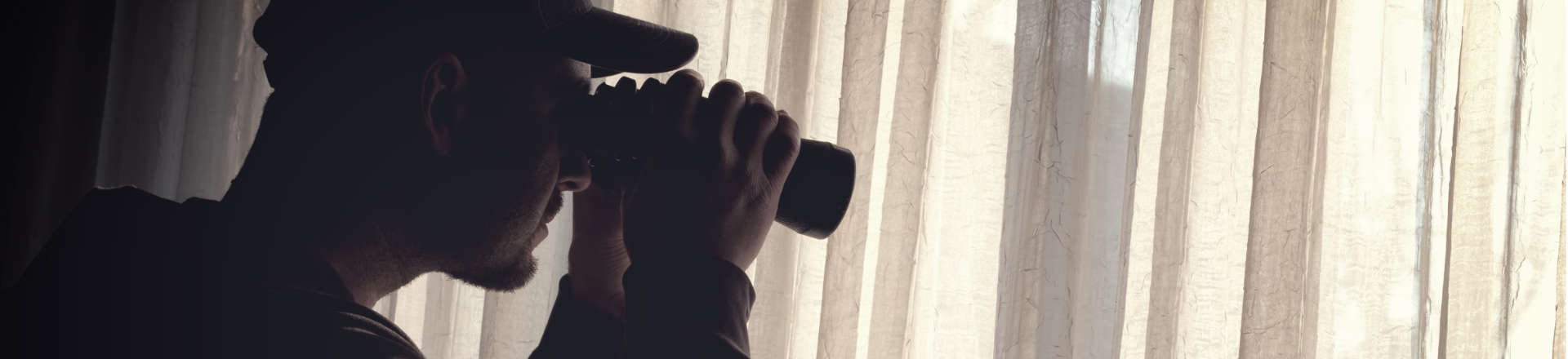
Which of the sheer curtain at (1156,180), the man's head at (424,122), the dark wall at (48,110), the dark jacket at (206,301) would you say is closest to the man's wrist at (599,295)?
the man's head at (424,122)

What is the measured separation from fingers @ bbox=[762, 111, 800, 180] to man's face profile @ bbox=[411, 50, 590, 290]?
14 centimetres

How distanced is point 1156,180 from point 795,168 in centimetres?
70

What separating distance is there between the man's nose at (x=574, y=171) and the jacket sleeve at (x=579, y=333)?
0.40ft

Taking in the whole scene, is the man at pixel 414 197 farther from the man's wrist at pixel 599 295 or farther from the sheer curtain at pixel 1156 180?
the sheer curtain at pixel 1156 180

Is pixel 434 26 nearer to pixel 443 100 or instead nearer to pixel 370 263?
pixel 443 100

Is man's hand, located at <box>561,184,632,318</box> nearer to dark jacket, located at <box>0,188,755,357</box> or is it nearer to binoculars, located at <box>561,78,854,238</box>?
binoculars, located at <box>561,78,854,238</box>

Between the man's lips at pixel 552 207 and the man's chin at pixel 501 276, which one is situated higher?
the man's lips at pixel 552 207

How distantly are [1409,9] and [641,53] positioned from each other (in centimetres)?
98

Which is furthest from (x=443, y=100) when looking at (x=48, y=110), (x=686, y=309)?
(x=48, y=110)

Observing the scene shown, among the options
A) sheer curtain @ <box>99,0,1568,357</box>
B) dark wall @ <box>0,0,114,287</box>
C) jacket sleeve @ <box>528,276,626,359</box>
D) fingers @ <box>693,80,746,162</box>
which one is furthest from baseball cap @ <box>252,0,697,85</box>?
dark wall @ <box>0,0,114,287</box>

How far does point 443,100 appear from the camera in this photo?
2.35 ft

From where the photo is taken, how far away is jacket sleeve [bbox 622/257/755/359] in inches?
24.4

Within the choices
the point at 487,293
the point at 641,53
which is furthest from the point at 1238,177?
the point at 487,293

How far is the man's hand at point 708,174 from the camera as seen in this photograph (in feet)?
2.18
